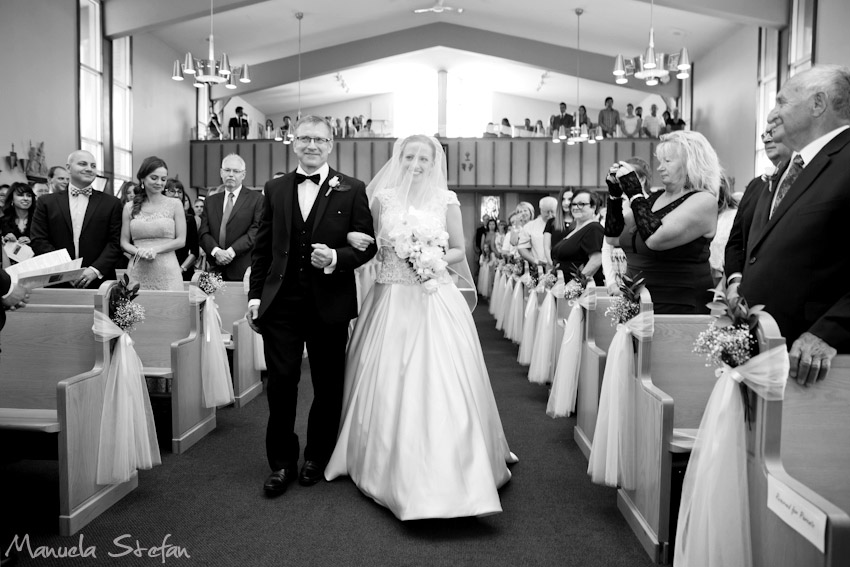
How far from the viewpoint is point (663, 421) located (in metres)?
2.78

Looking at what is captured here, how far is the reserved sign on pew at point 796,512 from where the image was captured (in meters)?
1.68

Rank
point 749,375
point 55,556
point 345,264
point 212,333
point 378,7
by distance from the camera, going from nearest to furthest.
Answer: point 749,375
point 55,556
point 345,264
point 212,333
point 378,7

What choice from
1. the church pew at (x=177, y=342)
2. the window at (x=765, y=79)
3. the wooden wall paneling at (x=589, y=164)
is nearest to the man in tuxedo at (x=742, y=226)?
the church pew at (x=177, y=342)

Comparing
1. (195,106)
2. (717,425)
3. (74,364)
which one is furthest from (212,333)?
(195,106)

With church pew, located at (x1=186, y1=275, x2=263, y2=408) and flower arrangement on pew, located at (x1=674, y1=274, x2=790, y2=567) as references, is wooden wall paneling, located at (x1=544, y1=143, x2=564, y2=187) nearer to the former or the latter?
church pew, located at (x1=186, y1=275, x2=263, y2=408)

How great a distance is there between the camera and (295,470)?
361cm

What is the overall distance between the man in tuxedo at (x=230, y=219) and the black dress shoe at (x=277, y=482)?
2.78 meters

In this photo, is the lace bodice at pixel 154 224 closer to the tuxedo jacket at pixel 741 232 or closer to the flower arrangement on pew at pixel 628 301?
the flower arrangement on pew at pixel 628 301

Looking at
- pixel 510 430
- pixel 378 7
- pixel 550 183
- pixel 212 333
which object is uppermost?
pixel 378 7

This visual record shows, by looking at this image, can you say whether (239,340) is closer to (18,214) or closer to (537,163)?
(18,214)

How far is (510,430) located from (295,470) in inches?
68.8

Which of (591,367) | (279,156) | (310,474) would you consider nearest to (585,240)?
(591,367)

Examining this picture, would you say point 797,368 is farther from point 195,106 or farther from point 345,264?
point 195,106

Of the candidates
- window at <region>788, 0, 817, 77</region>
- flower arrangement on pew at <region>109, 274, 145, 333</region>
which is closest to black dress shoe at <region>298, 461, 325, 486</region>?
flower arrangement on pew at <region>109, 274, 145, 333</region>
